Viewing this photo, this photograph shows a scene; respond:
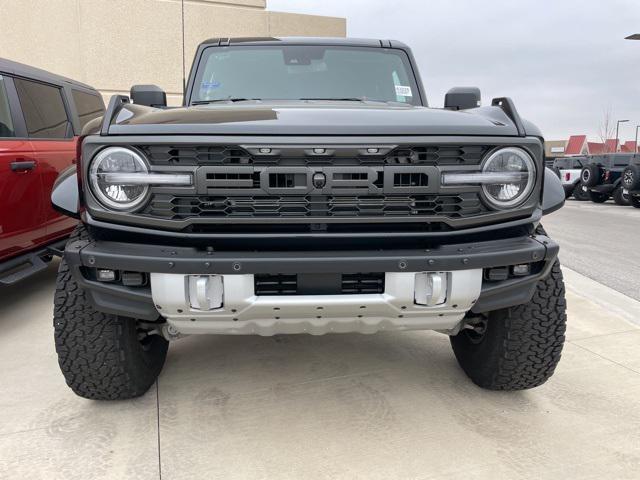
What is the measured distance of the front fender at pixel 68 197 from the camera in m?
2.07

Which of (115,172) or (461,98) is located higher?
(461,98)

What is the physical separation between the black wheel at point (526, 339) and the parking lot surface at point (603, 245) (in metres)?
2.78

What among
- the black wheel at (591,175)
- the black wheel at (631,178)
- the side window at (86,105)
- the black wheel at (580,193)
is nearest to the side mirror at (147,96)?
the side window at (86,105)

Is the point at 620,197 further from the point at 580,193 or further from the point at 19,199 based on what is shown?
the point at 19,199

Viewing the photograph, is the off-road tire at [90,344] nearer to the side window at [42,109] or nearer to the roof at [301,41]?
the roof at [301,41]

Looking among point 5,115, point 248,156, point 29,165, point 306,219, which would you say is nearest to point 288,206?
point 306,219

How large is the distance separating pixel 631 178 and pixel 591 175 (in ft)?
7.23

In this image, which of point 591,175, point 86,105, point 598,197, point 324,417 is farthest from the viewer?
point 598,197

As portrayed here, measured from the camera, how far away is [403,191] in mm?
1904

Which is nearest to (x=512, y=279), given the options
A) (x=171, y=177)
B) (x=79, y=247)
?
(x=171, y=177)

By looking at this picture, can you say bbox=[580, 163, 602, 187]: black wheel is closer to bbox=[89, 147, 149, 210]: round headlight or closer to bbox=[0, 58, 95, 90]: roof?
bbox=[0, 58, 95, 90]: roof

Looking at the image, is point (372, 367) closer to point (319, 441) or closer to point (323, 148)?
point (319, 441)

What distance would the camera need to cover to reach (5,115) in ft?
12.6

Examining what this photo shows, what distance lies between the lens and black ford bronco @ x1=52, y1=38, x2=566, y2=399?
1.86 metres
